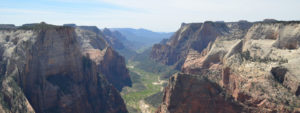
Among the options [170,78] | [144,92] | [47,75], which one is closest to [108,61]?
[144,92]

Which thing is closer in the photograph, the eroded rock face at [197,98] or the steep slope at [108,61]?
the eroded rock face at [197,98]

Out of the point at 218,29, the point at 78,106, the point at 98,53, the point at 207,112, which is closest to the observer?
the point at 207,112

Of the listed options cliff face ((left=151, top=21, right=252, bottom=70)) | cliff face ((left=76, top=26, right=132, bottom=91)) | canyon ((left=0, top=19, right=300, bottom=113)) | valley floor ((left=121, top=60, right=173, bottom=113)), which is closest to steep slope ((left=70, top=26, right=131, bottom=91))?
cliff face ((left=76, top=26, right=132, bottom=91))

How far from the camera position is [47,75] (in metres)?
74.6

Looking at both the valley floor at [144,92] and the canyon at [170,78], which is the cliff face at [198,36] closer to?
the valley floor at [144,92]

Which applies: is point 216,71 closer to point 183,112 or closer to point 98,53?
point 183,112

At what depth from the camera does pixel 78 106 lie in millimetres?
76938

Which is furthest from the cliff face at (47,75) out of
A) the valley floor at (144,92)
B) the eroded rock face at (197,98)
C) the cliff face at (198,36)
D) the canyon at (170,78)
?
the cliff face at (198,36)

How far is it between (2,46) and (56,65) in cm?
1742

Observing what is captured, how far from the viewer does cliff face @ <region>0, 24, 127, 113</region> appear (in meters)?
68.8

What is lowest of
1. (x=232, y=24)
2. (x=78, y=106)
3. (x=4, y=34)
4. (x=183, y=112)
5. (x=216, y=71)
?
(x=78, y=106)

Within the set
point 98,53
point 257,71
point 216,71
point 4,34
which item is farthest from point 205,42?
point 4,34

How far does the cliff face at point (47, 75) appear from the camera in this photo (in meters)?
68.8

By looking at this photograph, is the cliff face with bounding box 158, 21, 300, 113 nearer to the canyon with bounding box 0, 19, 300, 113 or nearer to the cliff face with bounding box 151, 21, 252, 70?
the canyon with bounding box 0, 19, 300, 113
